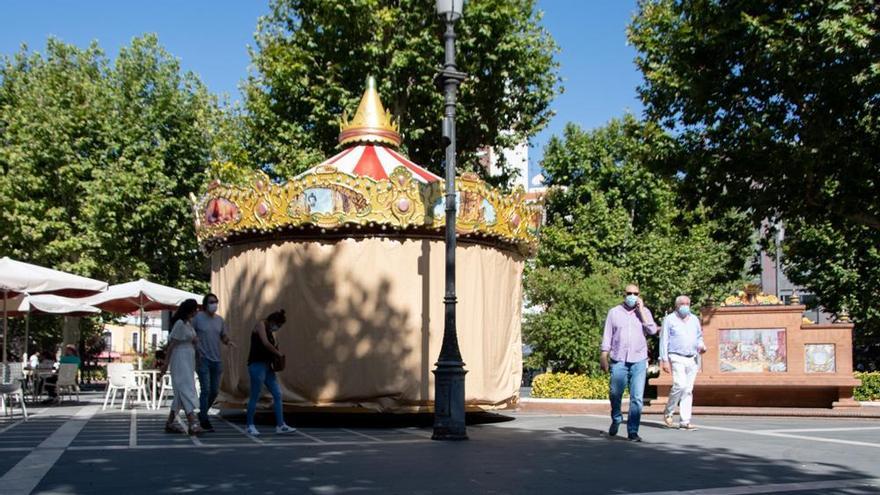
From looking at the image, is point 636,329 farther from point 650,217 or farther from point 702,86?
point 650,217

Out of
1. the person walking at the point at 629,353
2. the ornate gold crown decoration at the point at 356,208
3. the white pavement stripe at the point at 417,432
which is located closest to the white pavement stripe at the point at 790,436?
the person walking at the point at 629,353

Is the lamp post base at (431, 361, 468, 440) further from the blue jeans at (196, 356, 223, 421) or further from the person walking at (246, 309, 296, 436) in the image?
the blue jeans at (196, 356, 223, 421)

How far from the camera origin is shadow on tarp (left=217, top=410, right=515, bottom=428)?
14.3 meters

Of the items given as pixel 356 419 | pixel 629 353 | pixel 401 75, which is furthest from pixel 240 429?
pixel 401 75

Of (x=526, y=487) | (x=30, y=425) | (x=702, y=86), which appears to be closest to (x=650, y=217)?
(x=702, y=86)

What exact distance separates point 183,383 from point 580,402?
29.3 feet

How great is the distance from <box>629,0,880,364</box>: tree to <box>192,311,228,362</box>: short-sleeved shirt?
1068 centimetres

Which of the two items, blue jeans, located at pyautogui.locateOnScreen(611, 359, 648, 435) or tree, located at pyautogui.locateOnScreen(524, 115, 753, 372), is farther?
tree, located at pyautogui.locateOnScreen(524, 115, 753, 372)

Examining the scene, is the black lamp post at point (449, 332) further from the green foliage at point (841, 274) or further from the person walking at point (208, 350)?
the green foliage at point (841, 274)

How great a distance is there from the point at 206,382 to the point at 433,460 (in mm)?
4855

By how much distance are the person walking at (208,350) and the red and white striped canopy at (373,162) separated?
11.7 feet

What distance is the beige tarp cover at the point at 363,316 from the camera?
13844mm

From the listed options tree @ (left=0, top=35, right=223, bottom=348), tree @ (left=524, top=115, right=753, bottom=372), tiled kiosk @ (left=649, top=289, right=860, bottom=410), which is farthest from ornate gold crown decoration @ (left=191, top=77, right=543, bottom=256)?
tree @ (left=524, top=115, right=753, bottom=372)

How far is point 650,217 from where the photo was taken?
130 feet
